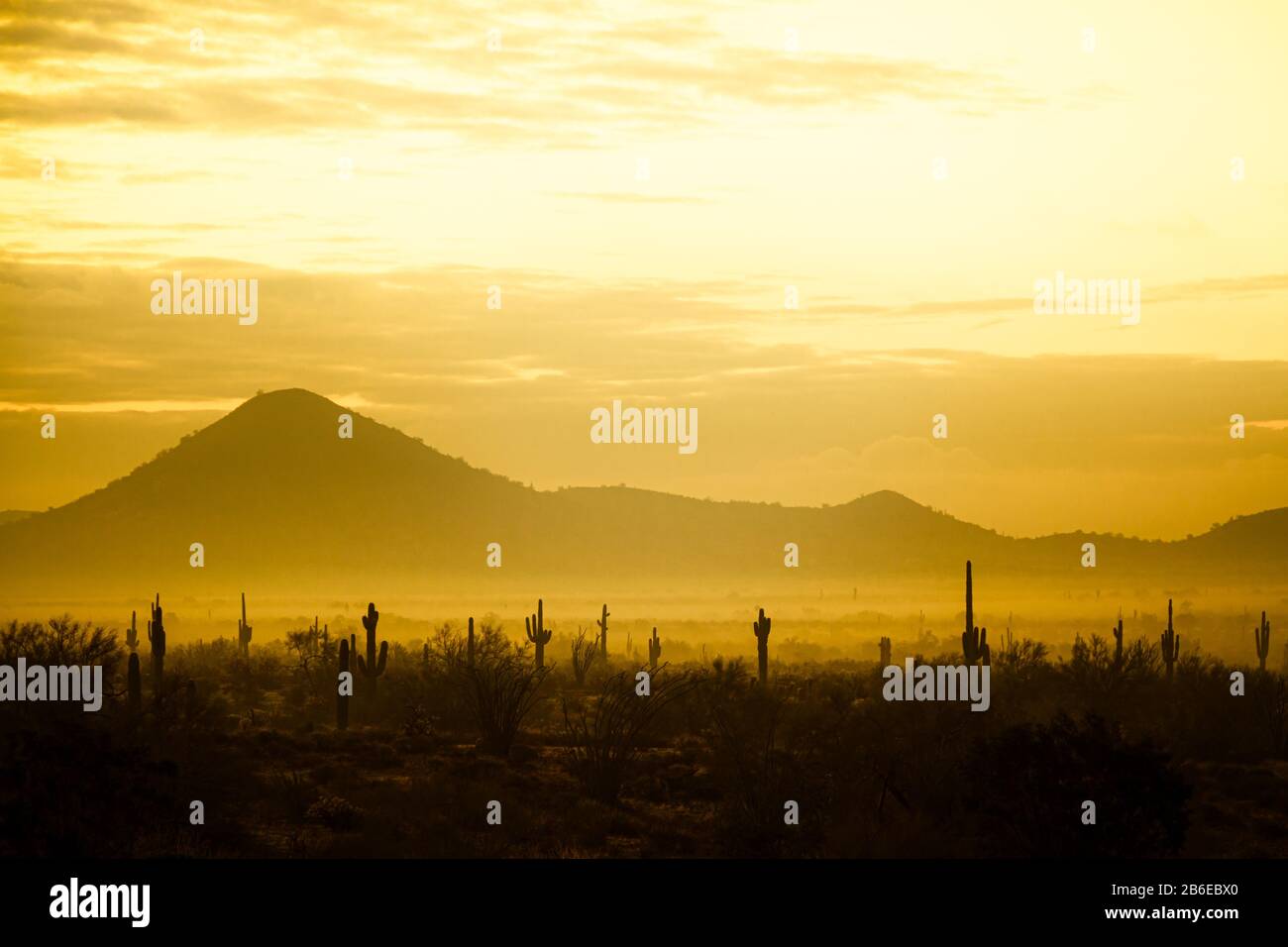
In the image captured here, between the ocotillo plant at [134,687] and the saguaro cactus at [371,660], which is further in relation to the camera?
the saguaro cactus at [371,660]

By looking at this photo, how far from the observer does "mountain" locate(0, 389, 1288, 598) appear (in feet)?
553

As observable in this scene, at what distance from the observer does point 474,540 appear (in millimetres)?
173000

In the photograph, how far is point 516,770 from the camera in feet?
92.2

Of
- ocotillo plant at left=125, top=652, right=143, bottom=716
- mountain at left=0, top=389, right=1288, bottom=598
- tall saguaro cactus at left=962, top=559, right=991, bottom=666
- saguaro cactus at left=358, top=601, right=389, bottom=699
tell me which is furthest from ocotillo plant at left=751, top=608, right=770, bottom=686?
mountain at left=0, top=389, right=1288, bottom=598

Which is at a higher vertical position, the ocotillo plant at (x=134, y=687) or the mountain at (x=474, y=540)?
the mountain at (x=474, y=540)

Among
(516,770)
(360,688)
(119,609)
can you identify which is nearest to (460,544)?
(119,609)

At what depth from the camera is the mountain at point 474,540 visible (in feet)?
553

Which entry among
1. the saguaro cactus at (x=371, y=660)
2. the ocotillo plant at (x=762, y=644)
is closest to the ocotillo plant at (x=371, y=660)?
the saguaro cactus at (x=371, y=660)

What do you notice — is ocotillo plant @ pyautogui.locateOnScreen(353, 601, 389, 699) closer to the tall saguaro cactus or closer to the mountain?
the tall saguaro cactus

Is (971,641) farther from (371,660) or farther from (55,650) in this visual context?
(55,650)

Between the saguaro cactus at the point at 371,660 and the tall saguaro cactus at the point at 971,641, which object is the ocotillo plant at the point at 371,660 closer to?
the saguaro cactus at the point at 371,660

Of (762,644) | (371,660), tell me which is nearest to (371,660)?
(371,660)

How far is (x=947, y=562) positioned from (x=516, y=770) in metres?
154
